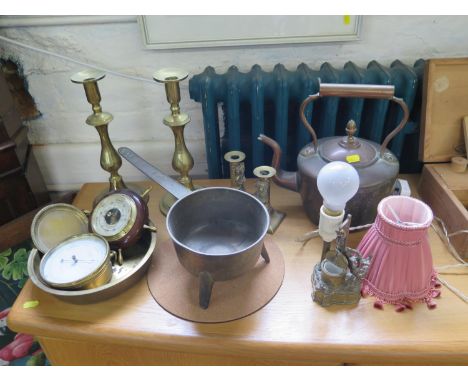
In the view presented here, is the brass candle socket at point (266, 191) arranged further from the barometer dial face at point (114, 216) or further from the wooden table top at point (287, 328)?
the barometer dial face at point (114, 216)

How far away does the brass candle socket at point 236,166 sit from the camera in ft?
2.86

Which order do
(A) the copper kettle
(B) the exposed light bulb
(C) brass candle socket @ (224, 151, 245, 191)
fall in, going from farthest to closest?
(C) brass candle socket @ (224, 151, 245, 191) < (A) the copper kettle < (B) the exposed light bulb

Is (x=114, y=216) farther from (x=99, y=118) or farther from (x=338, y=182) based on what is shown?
(x=338, y=182)

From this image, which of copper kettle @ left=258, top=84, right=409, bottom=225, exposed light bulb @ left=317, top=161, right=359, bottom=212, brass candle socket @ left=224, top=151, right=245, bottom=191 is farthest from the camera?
brass candle socket @ left=224, top=151, right=245, bottom=191

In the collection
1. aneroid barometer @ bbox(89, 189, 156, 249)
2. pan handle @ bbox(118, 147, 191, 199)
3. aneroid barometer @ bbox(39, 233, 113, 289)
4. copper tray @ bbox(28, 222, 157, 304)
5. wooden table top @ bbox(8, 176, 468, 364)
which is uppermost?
pan handle @ bbox(118, 147, 191, 199)

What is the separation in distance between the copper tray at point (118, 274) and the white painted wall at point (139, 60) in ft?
1.26

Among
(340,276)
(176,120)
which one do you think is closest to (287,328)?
(340,276)

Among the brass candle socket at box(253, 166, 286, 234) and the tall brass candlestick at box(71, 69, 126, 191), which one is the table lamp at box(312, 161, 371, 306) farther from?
the tall brass candlestick at box(71, 69, 126, 191)

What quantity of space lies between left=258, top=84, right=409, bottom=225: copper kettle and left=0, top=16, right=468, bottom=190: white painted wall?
240mm

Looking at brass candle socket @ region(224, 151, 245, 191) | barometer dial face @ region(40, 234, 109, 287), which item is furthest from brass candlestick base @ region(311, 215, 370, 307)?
barometer dial face @ region(40, 234, 109, 287)

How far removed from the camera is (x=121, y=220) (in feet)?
2.56

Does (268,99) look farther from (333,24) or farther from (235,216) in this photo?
(235,216)

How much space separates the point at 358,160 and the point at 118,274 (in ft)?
1.69

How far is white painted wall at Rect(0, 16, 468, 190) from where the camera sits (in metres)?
0.94
